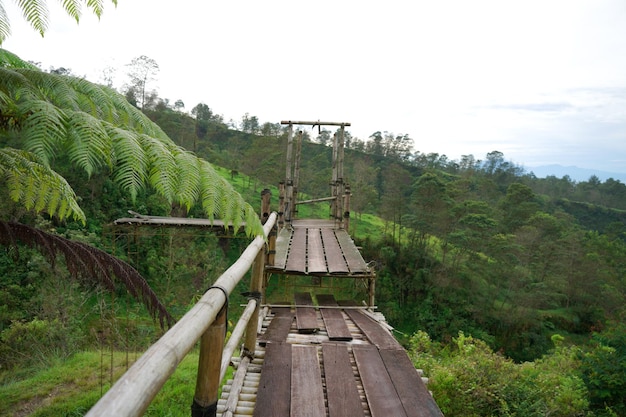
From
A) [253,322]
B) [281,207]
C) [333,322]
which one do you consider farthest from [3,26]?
[281,207]

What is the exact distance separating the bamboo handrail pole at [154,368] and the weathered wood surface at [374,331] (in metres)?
1.65

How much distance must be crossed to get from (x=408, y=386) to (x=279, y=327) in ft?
3.74

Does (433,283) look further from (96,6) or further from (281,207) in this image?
(96,6)

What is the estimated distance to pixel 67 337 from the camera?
8031 millimetres

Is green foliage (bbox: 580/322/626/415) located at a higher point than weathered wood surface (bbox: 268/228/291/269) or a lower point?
lower

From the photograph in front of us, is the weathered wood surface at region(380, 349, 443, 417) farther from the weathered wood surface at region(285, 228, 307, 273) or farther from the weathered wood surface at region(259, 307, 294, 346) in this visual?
the weathered wood surface at region(285, 228, 307, 273)

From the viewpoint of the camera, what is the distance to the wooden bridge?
0.87 metres

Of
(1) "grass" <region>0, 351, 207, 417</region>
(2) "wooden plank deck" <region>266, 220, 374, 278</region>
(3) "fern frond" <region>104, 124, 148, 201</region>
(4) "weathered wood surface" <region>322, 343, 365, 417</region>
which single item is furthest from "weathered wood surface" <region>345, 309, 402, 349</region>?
(1) "grass" <region>0, 351, 207, 417</region>

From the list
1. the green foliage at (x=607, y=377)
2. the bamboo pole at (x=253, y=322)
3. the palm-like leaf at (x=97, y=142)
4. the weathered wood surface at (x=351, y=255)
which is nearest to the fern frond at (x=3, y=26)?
the palm-like leaf at (x=97, y=142)

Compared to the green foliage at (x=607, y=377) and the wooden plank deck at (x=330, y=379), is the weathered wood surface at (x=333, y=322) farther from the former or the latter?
the green foliage at (x=607, y=377)

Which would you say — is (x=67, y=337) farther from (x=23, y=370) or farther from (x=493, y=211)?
(x=493, y=211)

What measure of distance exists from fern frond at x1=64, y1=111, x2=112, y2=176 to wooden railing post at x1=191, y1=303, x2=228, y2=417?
2.39 feet

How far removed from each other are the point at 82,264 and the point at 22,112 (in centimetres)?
110

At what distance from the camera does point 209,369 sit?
1.38 metres
